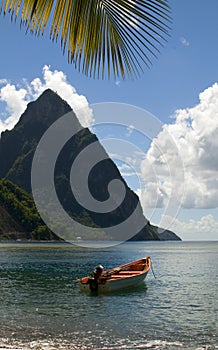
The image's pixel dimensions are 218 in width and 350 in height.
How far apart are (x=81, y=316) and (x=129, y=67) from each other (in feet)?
68.7

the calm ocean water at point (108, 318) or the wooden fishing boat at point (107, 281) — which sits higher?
the wooden fishing boat at point (107, 281)

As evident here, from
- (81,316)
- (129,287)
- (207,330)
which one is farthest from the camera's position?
(129,287)

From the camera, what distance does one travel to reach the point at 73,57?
300 centimetres

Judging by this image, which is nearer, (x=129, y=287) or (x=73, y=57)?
(x=73, y=57)

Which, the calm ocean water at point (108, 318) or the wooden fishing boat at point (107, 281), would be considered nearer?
the calm ocean water at point (108, 318)

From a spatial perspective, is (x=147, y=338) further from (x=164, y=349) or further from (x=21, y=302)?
(x=21, y=302)

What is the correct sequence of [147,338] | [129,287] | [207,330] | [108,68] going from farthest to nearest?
[129,287] < [207,330] < [147,338] < [108,68]

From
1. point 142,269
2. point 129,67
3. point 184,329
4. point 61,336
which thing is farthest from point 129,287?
point 129,67

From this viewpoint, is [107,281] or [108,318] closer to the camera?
[108,318]

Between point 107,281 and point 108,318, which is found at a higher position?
point 107,281

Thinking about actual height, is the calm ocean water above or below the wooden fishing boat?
below

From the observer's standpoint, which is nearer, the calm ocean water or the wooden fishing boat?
the calm ocean water

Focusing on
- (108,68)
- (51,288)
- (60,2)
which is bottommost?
(51,288)

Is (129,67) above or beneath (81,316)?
above
